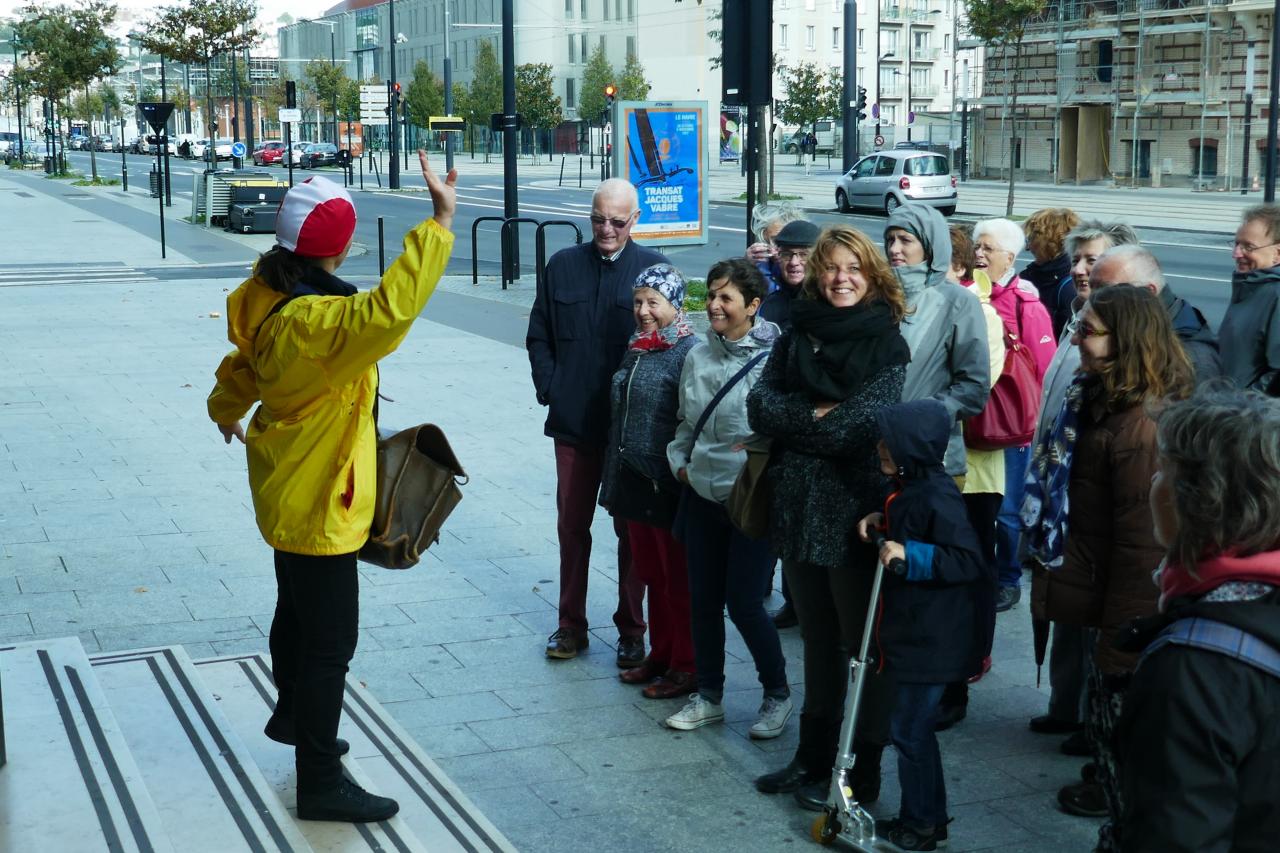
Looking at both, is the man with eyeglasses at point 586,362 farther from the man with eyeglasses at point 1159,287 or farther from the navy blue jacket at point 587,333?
the man with eyeglasses at point 1159,287

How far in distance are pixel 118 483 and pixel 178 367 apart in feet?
15.0

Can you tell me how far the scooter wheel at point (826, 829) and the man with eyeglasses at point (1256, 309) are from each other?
254 centimetres

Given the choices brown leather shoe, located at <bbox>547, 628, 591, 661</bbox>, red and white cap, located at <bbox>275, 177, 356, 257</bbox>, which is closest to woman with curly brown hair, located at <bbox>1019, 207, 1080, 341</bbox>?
brown leather shoe, located at <bbox>547, 628, 591, 661</bbox>

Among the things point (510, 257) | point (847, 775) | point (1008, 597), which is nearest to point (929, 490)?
point (847, 775)

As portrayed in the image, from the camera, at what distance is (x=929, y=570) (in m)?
3.96

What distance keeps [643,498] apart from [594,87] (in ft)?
286

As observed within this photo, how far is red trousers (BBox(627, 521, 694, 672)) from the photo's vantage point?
217 inches

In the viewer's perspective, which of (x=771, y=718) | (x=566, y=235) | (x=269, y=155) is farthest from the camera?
(x=269, y=155)

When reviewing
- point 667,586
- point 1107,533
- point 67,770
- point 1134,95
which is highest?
point 1134,95

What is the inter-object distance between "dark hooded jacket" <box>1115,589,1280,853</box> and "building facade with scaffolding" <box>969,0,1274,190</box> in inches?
1572

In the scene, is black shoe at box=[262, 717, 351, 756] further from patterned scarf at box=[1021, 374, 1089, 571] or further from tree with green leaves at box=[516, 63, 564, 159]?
tree with green leaves at box=[516, 63, 564, 159]

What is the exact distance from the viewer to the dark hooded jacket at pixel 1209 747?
2.11 m

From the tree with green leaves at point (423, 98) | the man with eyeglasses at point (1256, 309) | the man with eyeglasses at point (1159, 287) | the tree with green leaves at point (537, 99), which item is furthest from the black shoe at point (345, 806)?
the tree with green leaves at point (423, 98)

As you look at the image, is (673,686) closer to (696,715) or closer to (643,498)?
(696,715)
